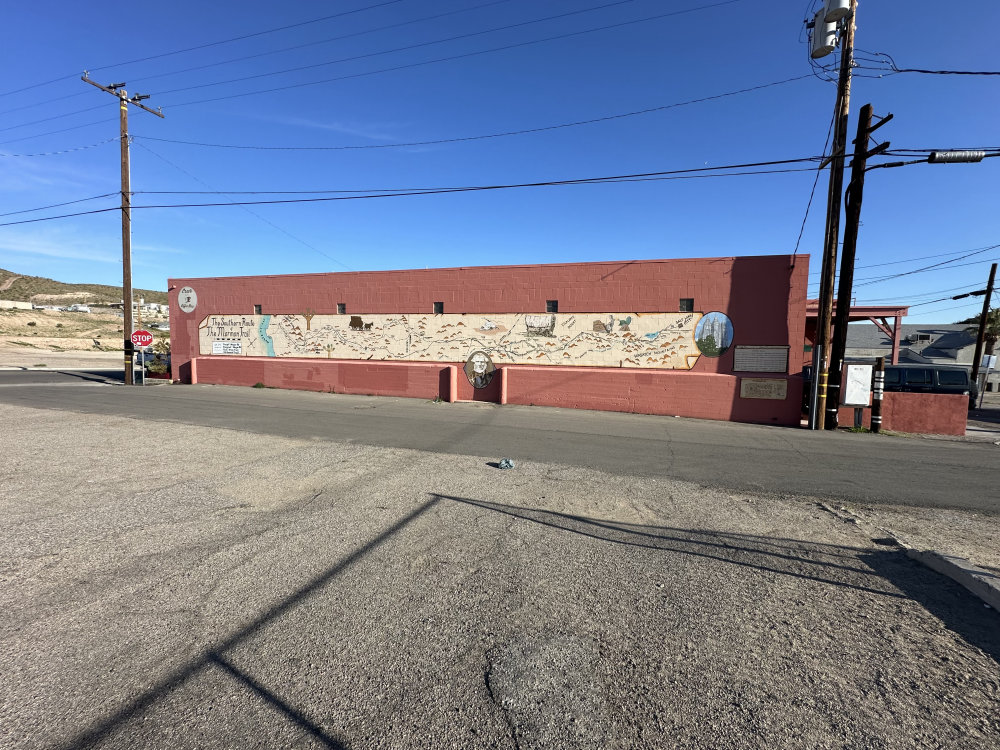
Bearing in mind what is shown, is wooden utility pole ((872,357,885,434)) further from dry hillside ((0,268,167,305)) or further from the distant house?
dry hillside ((0,268,167,305))

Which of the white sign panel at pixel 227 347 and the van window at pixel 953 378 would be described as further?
the white sign panel at pixel 227 347

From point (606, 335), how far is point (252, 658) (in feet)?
47.5

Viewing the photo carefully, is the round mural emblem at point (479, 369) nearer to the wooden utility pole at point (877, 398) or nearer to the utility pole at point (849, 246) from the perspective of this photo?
the utility pole at point (849, 246)

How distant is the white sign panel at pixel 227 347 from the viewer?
2138 cm

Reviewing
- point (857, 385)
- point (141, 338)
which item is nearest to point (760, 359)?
point (857, 385)

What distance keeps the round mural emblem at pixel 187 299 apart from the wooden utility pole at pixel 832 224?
25.0m

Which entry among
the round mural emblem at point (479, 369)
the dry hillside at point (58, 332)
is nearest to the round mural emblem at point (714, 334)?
the round mural emblem at point (479, 369)

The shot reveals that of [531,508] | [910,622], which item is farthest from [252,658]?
[910,622]

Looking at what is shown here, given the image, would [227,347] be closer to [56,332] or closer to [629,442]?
[629,442]

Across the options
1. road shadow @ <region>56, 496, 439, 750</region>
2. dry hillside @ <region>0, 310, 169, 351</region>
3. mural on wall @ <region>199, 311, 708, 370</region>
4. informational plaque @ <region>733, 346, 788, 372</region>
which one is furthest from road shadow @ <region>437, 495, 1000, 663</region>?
dry hillside @ <region>0, 310, 169, 351</region>

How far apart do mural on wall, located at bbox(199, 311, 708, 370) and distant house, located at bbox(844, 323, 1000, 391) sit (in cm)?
3356

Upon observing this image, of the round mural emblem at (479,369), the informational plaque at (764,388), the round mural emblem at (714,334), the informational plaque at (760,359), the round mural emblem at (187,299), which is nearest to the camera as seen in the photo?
the informational plaque at (764,388)

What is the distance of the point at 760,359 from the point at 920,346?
5051 centimetres

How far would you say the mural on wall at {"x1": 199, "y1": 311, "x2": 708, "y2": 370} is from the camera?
1547 cm
